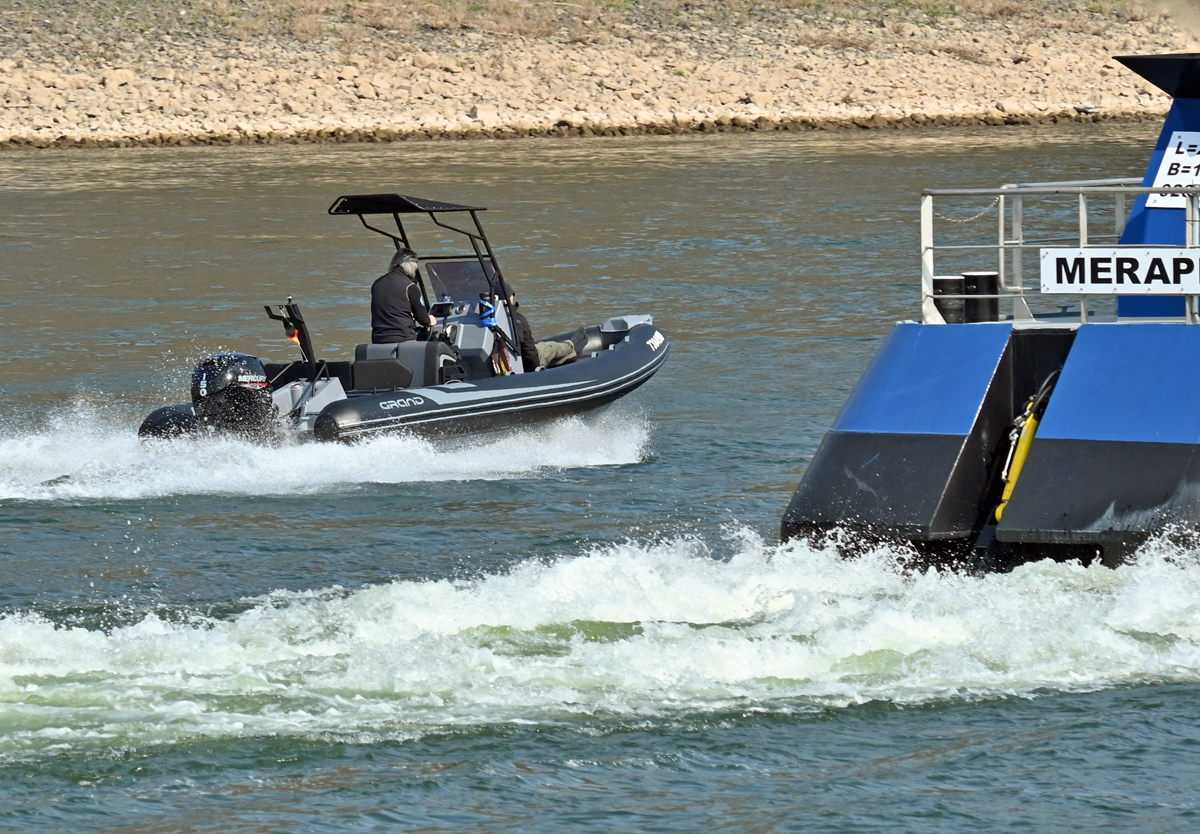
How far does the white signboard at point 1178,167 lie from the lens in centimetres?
920

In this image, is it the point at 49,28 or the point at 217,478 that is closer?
the point at 217,478

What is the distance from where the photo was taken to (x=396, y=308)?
39.3 feet

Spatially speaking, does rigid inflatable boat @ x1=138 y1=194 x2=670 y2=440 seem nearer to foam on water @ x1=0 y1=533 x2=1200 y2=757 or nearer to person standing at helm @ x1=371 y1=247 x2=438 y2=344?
person standing at helm @ x1=371 y1=247 x2=438 y2=344

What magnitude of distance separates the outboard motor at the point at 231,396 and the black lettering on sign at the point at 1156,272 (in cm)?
525

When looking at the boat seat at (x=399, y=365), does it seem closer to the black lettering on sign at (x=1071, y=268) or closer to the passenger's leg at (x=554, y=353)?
the passenger's leg at (x=554, y=353)

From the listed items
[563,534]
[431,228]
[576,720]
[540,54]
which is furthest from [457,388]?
[540,54]

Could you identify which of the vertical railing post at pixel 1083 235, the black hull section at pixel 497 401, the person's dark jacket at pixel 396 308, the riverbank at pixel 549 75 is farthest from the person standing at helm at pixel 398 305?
the riverbank at pixel 549 75

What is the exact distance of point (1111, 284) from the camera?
27.0 feet

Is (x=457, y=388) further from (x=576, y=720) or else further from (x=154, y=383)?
(x=576, y=720)

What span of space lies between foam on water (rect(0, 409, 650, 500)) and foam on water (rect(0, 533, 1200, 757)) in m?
3.11

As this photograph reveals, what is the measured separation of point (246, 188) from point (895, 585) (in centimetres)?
2625

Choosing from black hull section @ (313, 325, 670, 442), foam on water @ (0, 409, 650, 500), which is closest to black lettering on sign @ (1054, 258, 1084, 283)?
foam on water @ (0, 409, 650, 500)

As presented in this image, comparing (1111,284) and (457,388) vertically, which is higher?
(1111,284)

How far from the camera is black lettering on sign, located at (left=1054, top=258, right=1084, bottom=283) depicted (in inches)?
325
